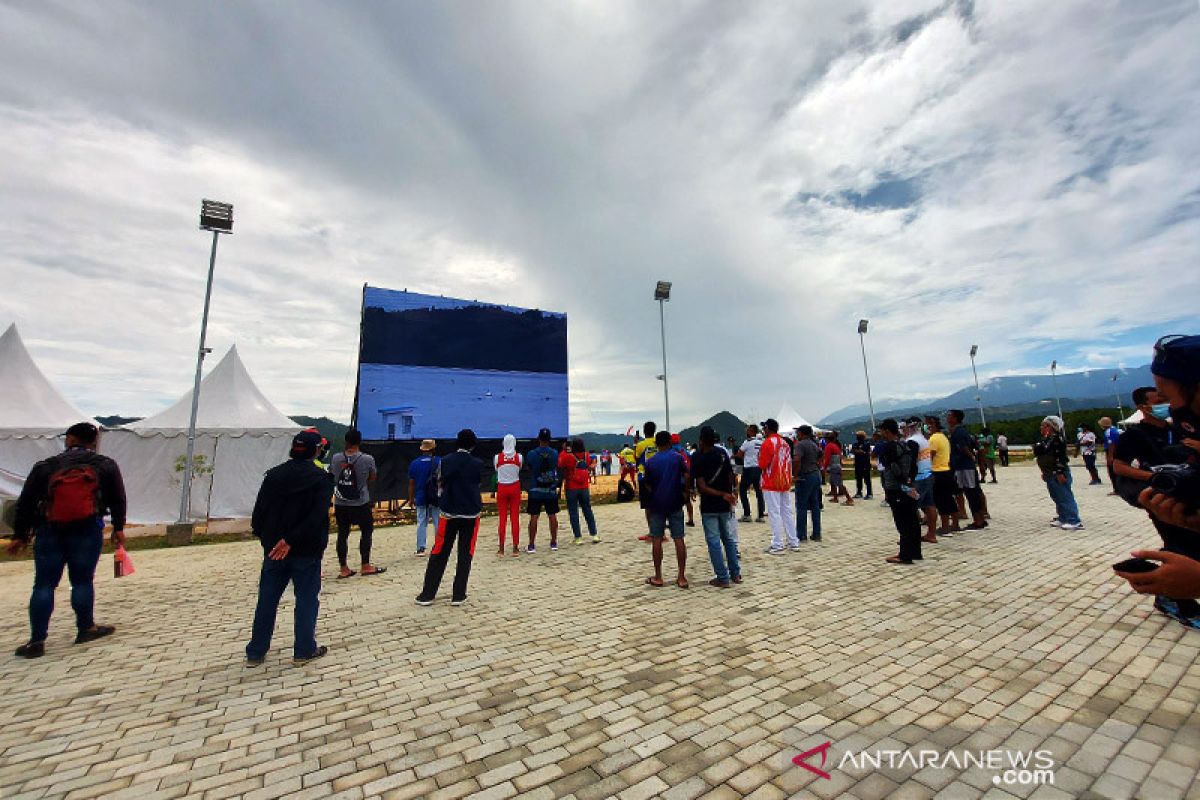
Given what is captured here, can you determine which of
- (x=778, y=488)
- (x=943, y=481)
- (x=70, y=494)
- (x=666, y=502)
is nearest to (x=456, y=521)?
(x=666, y=502)

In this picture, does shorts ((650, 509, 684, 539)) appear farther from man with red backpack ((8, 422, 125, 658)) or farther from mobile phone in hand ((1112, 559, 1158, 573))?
man with red backpack ((8, 422, 125, 658))

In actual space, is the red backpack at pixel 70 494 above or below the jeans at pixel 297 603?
above

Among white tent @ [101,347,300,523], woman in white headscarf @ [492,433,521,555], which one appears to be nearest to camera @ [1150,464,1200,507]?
woman in white headscarf @ [492,433,521,555]

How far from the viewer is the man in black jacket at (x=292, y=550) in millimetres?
4227

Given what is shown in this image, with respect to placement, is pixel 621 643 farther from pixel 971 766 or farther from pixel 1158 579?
pixel 1158 579

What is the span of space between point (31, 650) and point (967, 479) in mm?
13203

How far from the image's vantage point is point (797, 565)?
22.6 ft

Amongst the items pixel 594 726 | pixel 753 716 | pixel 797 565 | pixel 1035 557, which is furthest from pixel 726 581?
pixel 1035 557

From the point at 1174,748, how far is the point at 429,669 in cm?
473

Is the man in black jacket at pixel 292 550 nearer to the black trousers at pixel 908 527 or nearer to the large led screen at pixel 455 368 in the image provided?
the black trousers at pixel 908 527

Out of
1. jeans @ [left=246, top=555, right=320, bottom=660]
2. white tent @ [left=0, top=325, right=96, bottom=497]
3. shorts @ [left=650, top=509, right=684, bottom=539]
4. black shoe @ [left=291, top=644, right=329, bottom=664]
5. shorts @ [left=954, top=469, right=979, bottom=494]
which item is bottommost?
black shoe @ [left=291, top=644, right=329, bottom=664]

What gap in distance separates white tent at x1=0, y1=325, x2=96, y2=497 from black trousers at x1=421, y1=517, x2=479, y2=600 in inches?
627

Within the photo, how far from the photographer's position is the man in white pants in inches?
301

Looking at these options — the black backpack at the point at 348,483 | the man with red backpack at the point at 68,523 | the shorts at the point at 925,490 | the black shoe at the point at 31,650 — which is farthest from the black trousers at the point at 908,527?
the black shoe at the point at 31,650
